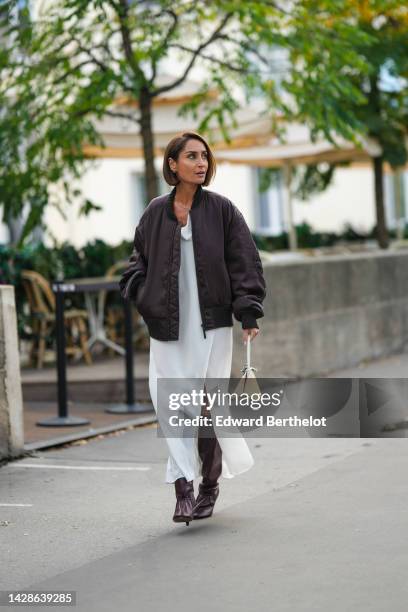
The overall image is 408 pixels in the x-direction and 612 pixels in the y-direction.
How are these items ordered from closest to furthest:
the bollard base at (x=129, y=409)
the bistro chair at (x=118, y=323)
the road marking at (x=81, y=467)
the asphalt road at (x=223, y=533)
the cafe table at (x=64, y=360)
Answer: the asphalt road at (x=223, y=533), the road marking at (x=81, y=467), the cafe table at (x=64, y=360), the bollard base at (x=129, y=409), the bistro chair at (x=118, y=323)

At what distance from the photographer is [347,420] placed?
9281mm

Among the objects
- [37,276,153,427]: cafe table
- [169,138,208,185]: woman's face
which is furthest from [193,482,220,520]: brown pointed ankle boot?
[37,276,153,427]: cafe table

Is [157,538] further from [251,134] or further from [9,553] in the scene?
[251,134]

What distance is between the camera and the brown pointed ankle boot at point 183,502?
19.5 ft

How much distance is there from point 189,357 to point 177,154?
94cm

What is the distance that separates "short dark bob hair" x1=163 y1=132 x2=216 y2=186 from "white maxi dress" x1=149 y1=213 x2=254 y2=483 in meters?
0.22

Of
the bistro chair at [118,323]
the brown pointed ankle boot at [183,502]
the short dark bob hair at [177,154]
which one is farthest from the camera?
the bistro chair at [118,323]

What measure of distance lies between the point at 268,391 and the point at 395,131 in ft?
27.9

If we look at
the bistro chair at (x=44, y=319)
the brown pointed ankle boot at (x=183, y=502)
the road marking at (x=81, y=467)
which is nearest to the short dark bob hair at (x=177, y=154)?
the brown pointed ankle boot at (x=183, y=502)

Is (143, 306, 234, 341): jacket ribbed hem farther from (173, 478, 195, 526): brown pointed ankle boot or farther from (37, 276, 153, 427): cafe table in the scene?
(37, 276, 153, 427): cafe table

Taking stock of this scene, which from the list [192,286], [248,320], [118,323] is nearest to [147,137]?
[118,323]

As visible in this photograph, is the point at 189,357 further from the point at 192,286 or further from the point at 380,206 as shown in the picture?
the point at 380,206

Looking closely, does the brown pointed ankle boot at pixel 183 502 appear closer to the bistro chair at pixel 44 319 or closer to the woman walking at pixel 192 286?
the woman walking at pixel 192 286

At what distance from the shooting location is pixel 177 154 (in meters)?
6.07
